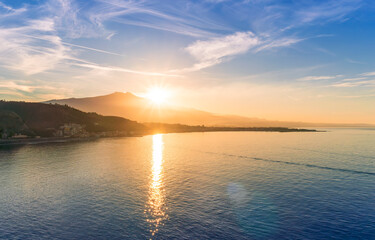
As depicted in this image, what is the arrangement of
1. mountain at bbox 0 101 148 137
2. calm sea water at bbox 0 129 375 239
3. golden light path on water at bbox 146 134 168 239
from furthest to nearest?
1. mountain at bbox 0 101 148 137
2. golden light path on water at bbox 146 134 168 239
3. calm sea water at bbox 0 129 375 239

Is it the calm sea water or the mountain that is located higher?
the mountain

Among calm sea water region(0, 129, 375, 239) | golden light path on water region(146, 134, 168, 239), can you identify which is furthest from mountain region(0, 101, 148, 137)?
golden light path on water region(146, 134, 168, 239)

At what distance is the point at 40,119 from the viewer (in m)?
154

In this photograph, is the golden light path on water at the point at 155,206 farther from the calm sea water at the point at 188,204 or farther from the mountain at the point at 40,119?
the mountain at the point at 40,119

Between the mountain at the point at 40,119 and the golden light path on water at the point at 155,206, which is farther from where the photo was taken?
the mountain at the point at 40,119

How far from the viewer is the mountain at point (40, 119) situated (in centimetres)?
13423

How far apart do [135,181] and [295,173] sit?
3640 cm

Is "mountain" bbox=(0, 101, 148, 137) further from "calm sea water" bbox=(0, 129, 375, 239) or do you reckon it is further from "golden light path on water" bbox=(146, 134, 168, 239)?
"golden light path on water" bbox=(146, 134, 168, 239)

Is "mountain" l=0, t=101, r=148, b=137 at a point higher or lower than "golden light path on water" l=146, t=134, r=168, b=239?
higher

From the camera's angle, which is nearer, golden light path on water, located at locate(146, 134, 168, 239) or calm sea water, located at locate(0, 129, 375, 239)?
calm sea water, located at locate(0, 129, 375, 239)

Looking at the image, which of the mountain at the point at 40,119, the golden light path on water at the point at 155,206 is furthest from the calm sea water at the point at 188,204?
the mountain at the point at 40,119

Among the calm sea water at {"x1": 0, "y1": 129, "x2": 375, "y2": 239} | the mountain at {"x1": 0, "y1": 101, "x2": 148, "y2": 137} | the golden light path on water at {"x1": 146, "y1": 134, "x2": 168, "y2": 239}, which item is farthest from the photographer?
the mountain at {"x1": 0, "y1": 101, "x2": 148, "y2": 137}

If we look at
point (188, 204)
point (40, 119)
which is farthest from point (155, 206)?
point (40, 119)

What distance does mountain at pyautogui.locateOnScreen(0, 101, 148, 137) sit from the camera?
440 ft
